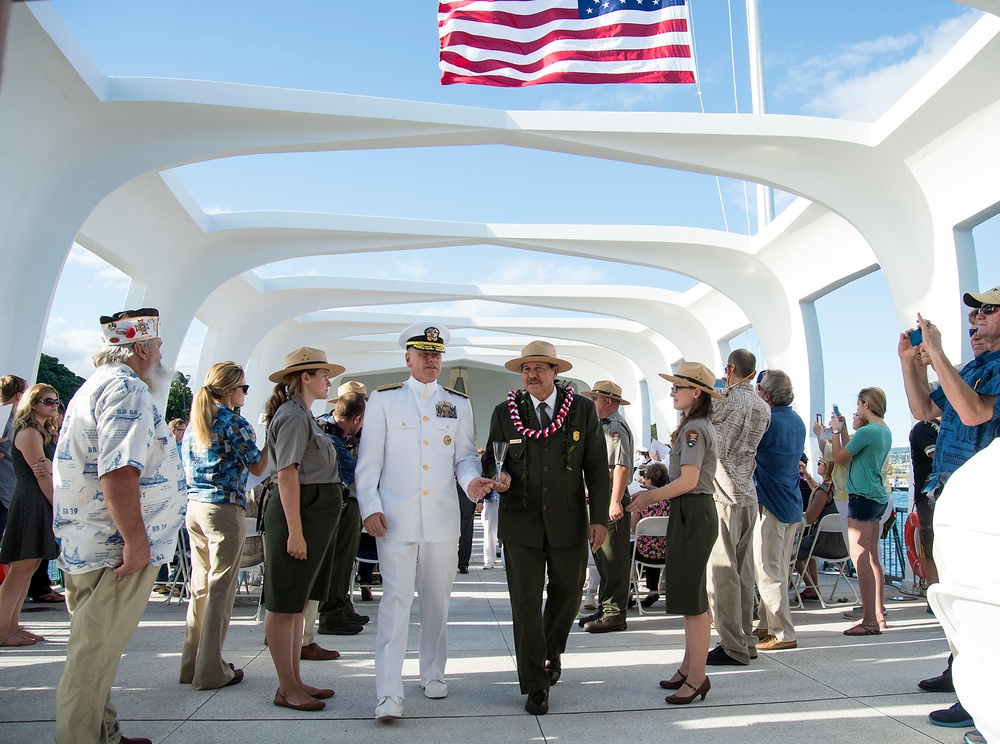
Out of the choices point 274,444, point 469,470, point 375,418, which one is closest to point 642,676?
point 469,470

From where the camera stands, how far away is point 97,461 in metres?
2.92

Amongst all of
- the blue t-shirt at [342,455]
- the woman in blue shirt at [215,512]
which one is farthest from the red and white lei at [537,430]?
the blue t-shirt at [342,455]

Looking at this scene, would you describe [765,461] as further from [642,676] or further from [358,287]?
[358,287]

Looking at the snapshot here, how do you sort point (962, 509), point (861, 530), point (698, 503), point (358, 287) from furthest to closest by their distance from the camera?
1. point (358, 287)
2. point (861, 530)
3. point (698, 503)
4. point (962, 509)

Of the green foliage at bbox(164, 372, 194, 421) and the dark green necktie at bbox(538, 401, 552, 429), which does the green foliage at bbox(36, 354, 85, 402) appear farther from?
the dark green necktie at bbox(538, 401, 552, 429)

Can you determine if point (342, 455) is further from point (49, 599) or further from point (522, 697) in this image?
point (49, 599)

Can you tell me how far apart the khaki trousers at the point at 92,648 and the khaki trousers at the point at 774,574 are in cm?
389

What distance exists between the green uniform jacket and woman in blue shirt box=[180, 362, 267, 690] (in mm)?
1424

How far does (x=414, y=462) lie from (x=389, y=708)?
1150 millimetres

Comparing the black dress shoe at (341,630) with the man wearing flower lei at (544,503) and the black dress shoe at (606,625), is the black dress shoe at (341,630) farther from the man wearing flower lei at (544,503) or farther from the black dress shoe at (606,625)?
the man wearing flower lei at (544,503)

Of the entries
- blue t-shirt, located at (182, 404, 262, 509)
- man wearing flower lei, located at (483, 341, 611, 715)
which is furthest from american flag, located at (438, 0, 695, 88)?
blue t-shirt, located at (182, 404, 262, 509)

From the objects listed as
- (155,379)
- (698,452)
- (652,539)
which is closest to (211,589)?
(155,379)

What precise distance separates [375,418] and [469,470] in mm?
550

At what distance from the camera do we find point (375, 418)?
153 inches
